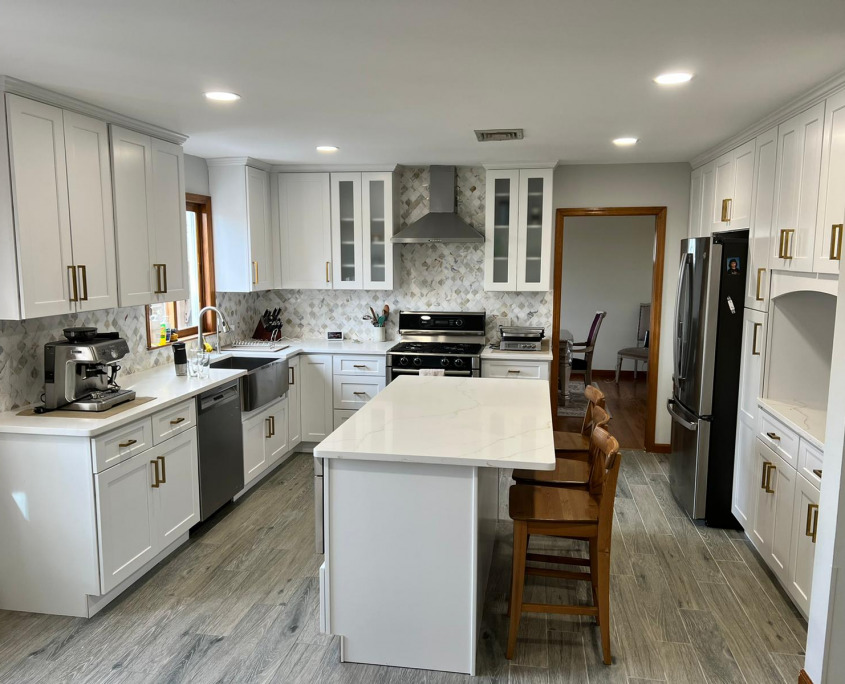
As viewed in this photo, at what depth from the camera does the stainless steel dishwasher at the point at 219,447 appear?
365 cm

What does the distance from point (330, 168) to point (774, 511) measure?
4.02m

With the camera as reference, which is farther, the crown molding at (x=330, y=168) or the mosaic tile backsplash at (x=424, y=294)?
the mosaic tile backsplash at (x=424, y=294)

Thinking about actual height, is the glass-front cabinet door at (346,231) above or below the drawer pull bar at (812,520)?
above

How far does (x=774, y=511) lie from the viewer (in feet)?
10.3

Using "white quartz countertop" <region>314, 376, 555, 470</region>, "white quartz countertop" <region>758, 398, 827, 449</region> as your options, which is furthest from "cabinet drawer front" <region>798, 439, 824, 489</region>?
"white quartz countertop" <region>314, 376, 555, 470</region>

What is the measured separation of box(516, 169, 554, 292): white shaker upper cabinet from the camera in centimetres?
501

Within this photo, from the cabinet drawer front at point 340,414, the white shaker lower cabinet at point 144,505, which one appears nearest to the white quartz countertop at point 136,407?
the white shaker lower cabinet at point 144,505

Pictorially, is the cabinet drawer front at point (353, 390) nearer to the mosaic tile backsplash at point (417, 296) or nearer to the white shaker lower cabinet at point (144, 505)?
the mosaic tile backsplash at point (417, 296)

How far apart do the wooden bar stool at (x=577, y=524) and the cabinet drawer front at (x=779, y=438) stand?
1031mm

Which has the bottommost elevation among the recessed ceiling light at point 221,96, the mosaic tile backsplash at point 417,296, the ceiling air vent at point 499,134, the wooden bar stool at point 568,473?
the wooden bar stool at point 568,473

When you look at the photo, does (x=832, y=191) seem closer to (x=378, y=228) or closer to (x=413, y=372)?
(x=413, y=372)

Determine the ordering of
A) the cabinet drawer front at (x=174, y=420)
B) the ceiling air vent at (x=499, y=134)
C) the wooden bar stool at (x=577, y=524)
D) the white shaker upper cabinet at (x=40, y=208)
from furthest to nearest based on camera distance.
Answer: the ceiling air vent at (x=499, y=134) < the cabinet drawer front at (x=174, y=420) < the white shaker upper cabinet at (x=40, y=208) < the wooden bar stool at (x=577, y=524)

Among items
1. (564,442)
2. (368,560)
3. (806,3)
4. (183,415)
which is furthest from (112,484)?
(806,3)

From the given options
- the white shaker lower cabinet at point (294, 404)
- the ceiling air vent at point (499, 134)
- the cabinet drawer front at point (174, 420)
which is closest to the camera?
the cabinet drawer front at point (174, 420)
